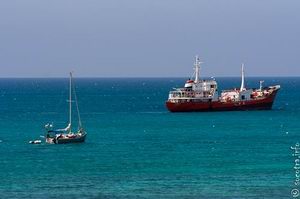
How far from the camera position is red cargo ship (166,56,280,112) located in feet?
516

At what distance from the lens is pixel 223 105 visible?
158750 millimetres

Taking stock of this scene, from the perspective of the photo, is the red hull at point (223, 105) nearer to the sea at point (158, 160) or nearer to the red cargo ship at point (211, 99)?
the red cargo ship at point (211, 99)

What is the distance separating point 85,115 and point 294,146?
209ft

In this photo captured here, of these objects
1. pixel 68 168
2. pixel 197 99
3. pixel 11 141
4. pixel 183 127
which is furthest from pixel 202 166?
pixel 197 99

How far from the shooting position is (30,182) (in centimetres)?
7562

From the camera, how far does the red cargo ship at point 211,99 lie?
15725 cm

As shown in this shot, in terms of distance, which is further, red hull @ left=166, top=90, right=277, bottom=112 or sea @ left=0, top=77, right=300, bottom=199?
red hull @ left=166, top=90, right=277, bottom=112

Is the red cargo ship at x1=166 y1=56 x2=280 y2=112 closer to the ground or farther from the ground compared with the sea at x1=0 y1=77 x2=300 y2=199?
farther from the ground

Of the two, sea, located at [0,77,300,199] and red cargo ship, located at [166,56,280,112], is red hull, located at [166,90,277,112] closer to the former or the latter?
red cargo ship, located at [166,56,280,112]

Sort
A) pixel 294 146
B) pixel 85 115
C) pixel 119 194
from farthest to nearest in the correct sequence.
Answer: pixel 85 115
pixel 294 146
pixel 119 194

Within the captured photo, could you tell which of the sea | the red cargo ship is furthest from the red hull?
the sea

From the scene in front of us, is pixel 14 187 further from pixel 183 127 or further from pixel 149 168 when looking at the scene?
pixel 183 127

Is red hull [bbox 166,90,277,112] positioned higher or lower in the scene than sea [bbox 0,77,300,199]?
higher

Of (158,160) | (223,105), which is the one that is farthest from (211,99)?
(158,160)
